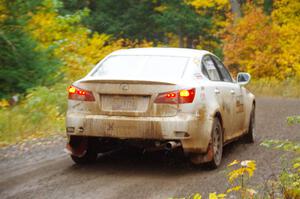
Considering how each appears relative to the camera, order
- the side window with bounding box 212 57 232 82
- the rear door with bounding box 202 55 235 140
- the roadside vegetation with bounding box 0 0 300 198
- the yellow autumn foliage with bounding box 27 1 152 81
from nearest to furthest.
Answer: the rear door with bounding box 202 55 235 140 → the side window with bounding box 212 57 232 82 → the roadside vegetation with bounding box 0 0 300 198 → the yellow autumn foliage with bounding box 27 1 152 81

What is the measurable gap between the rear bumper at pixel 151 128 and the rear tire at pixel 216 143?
0.29 metres

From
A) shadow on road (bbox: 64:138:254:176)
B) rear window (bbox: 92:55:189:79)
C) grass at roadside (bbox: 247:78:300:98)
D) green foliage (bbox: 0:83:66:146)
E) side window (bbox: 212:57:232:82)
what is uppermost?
rear window (bbox: 92:55:189:79)

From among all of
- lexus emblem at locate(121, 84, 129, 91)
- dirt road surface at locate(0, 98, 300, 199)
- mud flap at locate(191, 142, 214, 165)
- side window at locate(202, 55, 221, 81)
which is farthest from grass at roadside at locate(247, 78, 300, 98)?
lexus emblem at locate(121, 84, 129, 91)

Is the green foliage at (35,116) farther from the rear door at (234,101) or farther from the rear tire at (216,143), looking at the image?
the rear tire at (216,143)

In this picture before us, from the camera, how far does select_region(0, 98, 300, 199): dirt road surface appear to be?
7.08m

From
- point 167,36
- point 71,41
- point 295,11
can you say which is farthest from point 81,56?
point 167,36

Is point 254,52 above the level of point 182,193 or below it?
below

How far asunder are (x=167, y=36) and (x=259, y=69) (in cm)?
1767

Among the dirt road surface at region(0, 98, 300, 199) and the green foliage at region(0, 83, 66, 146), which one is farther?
the green foliage at region(0, 83, 66, 146)

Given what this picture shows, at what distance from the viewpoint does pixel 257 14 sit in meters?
A: 30.0

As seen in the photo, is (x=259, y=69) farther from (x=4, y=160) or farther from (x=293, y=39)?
(x=4, y=160)

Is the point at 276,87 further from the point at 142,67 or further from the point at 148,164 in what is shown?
the point at 142,67

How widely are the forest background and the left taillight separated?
10.4 feet

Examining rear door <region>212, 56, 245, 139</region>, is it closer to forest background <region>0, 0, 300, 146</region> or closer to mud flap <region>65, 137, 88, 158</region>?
mud flap <region>65, 137, 88, 158</region>
